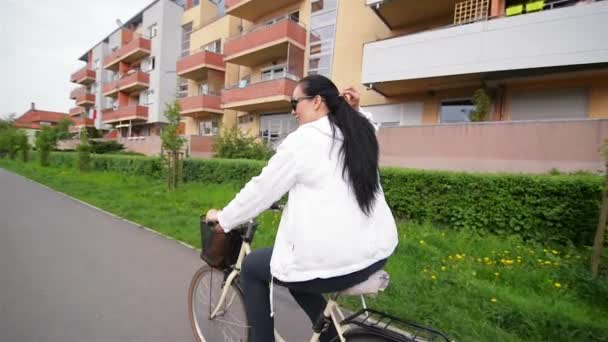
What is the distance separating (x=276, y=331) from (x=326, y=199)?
1.35 m

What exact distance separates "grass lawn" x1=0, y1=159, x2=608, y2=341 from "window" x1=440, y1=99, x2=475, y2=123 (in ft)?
20.2

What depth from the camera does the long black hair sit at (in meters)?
1.35

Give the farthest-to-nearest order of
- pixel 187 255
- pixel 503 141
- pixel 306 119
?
pixel 503 141 < pixel 187 255 < pixel 306 119

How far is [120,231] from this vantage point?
5594 mm

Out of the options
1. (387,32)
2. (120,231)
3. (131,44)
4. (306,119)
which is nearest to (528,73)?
(387,32)

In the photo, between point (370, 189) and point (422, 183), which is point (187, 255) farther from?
point (422, 183)

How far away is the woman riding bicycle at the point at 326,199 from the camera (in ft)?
4.29

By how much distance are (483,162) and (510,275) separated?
4.60 metres

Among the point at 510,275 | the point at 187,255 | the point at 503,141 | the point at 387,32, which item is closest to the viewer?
the point at 510,275

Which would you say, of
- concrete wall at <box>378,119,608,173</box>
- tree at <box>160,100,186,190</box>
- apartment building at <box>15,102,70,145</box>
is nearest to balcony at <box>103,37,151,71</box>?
tree at <box>160,100,186,190</box>

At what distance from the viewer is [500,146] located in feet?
24.0

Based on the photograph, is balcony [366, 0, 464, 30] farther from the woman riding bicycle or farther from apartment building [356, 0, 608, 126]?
the woman riding bicycle

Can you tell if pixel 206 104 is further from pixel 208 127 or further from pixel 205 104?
pixel 208 127

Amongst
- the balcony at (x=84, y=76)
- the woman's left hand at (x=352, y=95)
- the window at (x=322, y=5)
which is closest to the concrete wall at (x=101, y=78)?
the balcony at (x=84, y=76)
